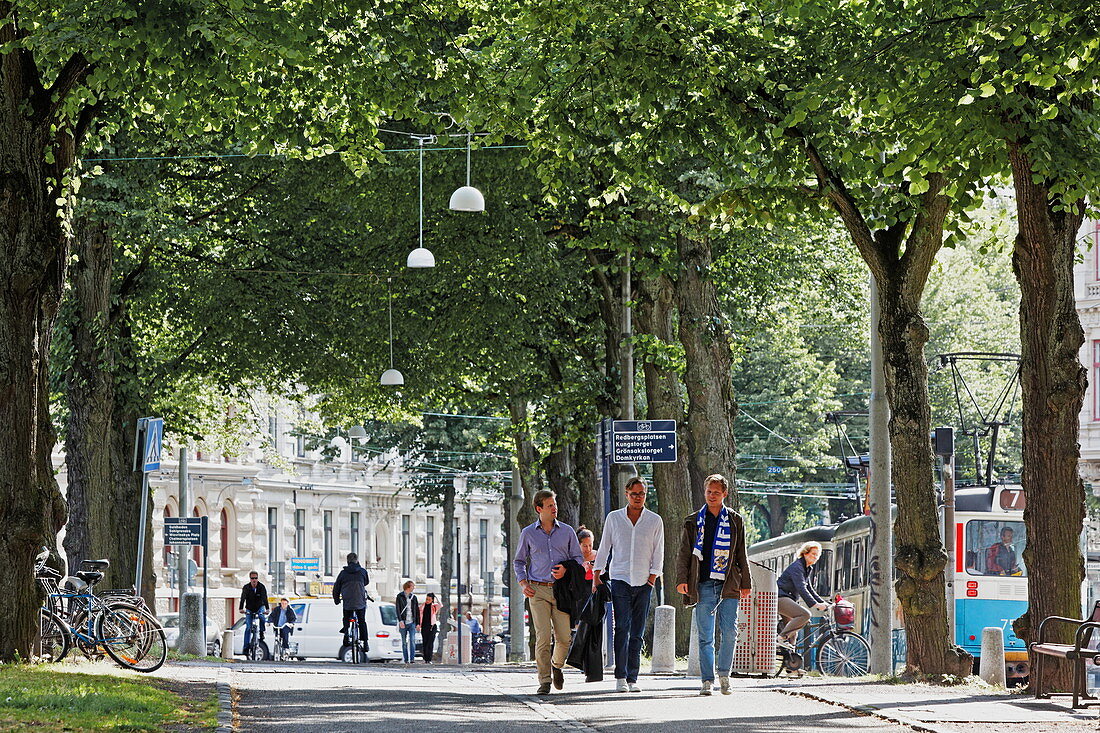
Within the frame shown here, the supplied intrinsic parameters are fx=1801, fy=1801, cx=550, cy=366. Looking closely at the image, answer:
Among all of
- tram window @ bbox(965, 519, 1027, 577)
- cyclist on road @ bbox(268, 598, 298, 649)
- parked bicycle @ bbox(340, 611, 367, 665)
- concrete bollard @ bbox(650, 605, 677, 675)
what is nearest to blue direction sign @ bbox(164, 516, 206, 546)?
parked bicycle @ bbox(340, 611, 367, 665)

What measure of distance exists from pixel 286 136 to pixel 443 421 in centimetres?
3518

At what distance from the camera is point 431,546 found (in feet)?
298

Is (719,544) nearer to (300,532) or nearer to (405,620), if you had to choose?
(405,620)

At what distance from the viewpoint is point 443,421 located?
5353 centimetres

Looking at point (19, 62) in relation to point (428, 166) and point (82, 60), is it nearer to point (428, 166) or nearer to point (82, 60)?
point (82, 60)

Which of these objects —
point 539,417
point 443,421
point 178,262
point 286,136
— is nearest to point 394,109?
point 286,136

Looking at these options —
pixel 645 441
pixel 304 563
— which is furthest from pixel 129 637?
pixel 304 563

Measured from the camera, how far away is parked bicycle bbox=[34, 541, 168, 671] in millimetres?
17891

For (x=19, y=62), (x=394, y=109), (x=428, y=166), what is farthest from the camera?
(x=428, y=166)

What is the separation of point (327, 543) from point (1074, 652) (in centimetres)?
7043

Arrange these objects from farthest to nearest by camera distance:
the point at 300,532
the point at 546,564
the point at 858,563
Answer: the point at 300,532, the point at 858,563, the point at 546,564

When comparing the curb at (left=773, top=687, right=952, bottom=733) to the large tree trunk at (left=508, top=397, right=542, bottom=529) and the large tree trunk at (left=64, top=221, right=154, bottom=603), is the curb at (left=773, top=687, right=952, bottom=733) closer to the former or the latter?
the large tree trunk at (left=64, top=221, right=154, bottom=603)

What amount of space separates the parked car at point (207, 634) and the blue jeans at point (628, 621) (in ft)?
65.5

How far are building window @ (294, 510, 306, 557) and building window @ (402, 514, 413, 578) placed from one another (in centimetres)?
789
